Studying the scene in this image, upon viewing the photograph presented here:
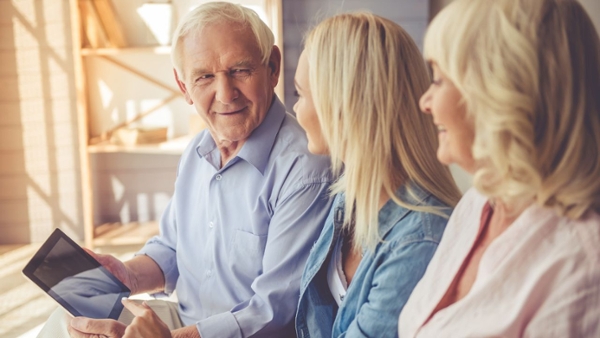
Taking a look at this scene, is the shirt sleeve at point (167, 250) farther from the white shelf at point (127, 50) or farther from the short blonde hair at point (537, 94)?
the white shelf at point (127, 50)

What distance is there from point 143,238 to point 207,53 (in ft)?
6.64

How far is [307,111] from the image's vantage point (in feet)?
3.96

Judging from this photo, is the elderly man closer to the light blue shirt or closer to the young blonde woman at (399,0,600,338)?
the light blue shirt

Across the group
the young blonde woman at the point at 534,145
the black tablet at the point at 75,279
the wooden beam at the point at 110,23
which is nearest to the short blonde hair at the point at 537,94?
the young blonde woman at the point at 534,145

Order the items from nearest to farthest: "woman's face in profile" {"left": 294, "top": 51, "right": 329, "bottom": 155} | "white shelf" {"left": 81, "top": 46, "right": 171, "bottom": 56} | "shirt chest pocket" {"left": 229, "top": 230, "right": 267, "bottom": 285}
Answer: "woman's face in profile" {"left": 294, "top": 51, "right": 329, "bottom": 155}, "shirt chest pocket" {"left": 229, "top": 230, "right": 267, "bottom": 285}, "white shelf" {"left": 81, "top": 46, "right": 171, "bottom": 56}

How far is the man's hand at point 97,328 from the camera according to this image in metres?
1.34

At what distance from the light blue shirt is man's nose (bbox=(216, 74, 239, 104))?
0.34 ft

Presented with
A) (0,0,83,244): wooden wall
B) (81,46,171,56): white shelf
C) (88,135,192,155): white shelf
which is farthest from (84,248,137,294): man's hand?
(0,0,83,244): wooden wall

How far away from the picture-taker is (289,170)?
145cm

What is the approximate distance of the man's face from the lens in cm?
151

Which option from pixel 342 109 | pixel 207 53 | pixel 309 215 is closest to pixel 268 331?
pixel 309 215

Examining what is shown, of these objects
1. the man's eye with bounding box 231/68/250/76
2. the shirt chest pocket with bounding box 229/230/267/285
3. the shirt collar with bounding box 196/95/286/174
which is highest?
the man's eye with bounding box 231/68/250/76

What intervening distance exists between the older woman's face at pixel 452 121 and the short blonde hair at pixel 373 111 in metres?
0.21

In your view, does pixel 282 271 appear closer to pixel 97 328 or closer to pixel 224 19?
pixel 97 328
